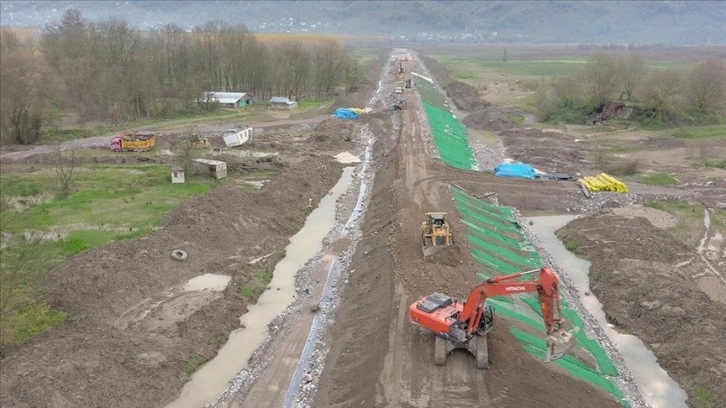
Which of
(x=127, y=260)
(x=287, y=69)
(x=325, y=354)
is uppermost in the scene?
(x=287, y=69)

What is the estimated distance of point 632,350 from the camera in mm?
25344

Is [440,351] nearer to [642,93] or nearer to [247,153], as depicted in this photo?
[247,153]

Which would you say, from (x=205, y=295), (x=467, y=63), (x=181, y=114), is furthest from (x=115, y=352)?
(x=467, y=63)

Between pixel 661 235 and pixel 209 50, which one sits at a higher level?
pixel 209 50

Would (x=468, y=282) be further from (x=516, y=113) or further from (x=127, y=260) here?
(x=516, y=113)

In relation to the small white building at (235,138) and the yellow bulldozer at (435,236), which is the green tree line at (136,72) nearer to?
the small white building at (235,138)

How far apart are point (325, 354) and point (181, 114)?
5664cm

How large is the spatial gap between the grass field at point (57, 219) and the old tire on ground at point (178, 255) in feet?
11.6

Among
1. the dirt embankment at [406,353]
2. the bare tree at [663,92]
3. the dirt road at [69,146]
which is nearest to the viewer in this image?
the dirt embankment at [406,353]

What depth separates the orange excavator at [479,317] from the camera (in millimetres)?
19375

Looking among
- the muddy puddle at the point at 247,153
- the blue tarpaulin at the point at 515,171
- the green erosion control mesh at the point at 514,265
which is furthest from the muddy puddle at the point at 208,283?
the blue tarpaulin at the point at 515,171

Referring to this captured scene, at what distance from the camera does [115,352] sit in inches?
875

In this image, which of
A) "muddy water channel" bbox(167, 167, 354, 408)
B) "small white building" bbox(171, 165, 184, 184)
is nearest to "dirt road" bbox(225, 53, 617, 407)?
"muddy water channel" bbox(167, 167, 354, 408)

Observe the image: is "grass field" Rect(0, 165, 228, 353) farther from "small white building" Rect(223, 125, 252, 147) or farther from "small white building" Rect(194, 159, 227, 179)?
"small white building" Rect(223, 125, 252, 147)
